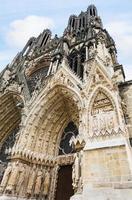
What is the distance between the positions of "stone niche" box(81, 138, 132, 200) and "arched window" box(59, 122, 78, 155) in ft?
9.38

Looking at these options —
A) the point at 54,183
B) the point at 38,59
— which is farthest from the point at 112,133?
the point at 38,59

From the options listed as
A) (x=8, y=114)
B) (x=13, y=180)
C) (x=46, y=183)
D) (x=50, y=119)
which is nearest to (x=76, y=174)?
(x=46, y=183)

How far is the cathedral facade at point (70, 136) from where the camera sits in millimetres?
5043

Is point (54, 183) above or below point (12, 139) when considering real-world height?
below

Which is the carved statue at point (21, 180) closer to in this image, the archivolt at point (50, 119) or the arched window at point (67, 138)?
the archivolt at point (50, 119)

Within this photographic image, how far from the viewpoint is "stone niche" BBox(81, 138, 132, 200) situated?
450 cm

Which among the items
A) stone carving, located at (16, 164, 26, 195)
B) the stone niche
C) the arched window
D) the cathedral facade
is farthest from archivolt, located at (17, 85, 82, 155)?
the stone niche

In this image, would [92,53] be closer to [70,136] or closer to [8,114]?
[70,136]

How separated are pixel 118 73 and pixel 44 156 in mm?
5362

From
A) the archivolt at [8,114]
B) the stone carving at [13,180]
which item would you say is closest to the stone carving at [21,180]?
the stone carving at [13,180]

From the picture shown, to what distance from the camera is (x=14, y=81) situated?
11.4 meters

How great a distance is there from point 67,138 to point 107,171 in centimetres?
386

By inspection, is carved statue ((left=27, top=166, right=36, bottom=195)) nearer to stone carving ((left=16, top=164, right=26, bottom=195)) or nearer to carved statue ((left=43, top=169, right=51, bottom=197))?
stone carving ((left=16, top=164, right=26, bottom=195))

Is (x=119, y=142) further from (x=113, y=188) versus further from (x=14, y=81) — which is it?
(x=14, y=81)
